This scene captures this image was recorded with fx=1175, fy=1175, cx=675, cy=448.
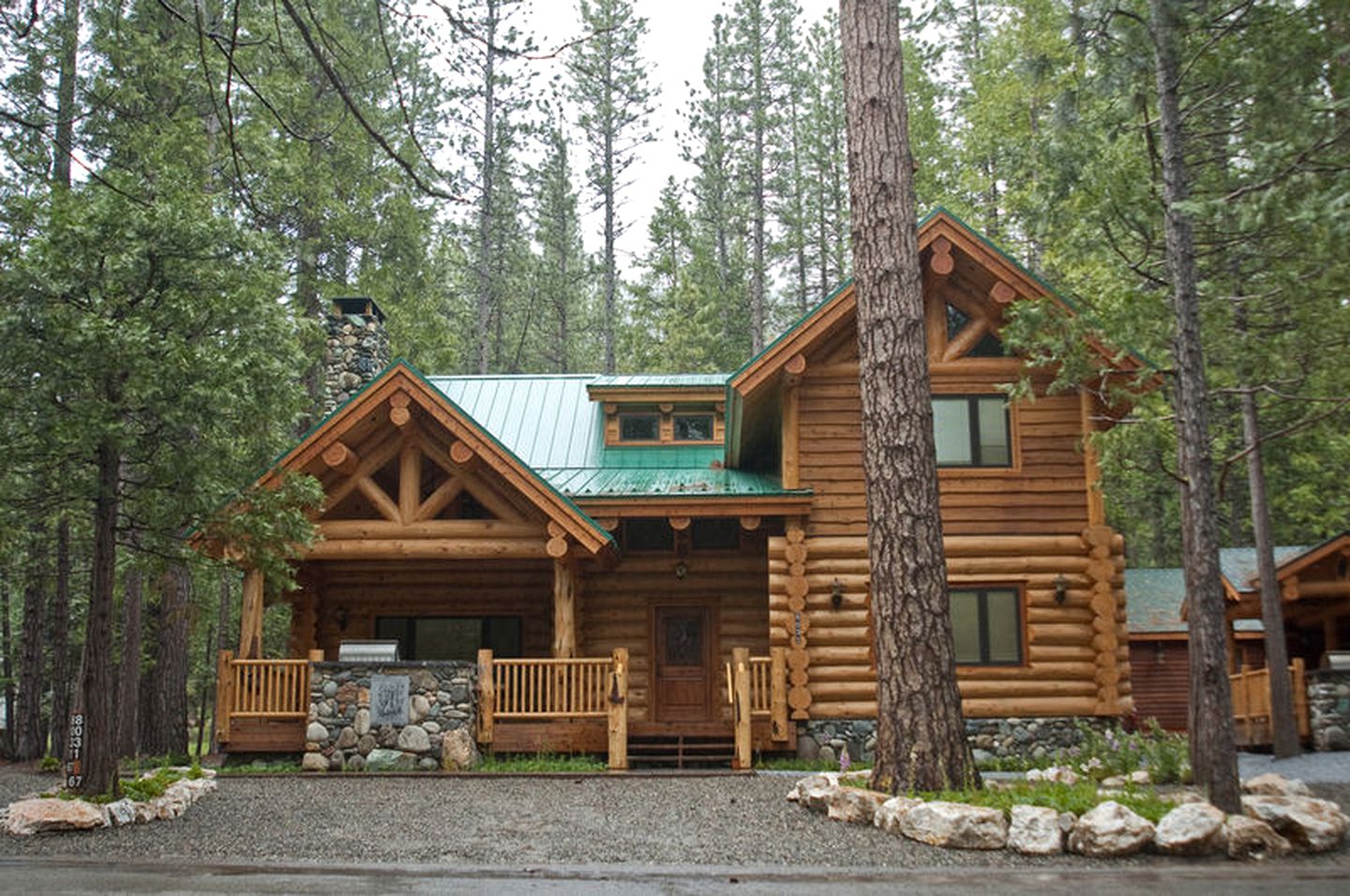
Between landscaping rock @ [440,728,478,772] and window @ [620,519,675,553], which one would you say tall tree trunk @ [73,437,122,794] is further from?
window @ [620,519,675,553]

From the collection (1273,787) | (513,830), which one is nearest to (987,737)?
(1273,787)

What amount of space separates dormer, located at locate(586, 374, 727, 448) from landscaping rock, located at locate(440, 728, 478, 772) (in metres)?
6.74

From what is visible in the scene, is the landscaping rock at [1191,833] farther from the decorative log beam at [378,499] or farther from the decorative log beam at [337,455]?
the decorative log beam at [337,455]

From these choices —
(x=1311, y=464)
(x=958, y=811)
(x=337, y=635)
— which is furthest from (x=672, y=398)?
(x=1311, y=464)

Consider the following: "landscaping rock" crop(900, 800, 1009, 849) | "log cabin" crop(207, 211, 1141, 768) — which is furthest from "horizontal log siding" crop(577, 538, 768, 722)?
"landscaping rock" crop(900, 800, 1009, 849)

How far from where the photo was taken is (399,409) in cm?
1476

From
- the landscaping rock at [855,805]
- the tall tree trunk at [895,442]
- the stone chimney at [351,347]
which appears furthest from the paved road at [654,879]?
the stone chimney at [351,347]

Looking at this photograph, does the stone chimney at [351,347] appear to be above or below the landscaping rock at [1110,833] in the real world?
above

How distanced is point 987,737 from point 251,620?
9597 millimetres

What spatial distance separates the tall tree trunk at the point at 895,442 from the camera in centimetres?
925

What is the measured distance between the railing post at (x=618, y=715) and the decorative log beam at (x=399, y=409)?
12.9 feet

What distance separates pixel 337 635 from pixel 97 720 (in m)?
7.76

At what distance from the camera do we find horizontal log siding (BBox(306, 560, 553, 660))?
17.5 m

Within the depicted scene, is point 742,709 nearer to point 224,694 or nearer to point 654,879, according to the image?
point 224,694
